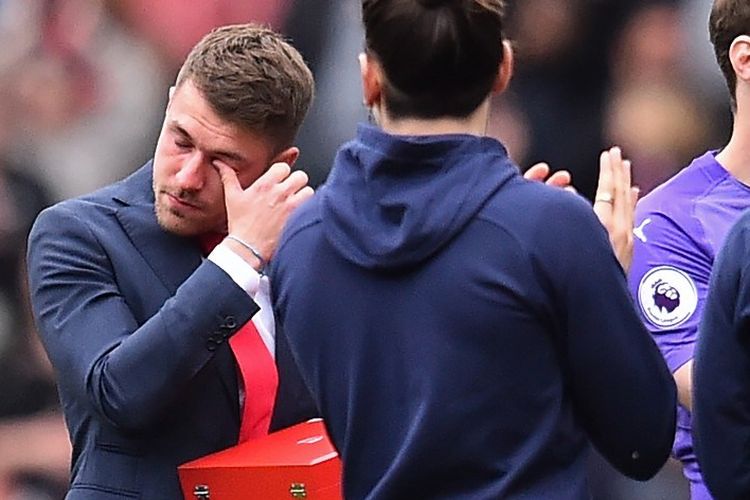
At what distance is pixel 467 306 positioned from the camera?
190 cm

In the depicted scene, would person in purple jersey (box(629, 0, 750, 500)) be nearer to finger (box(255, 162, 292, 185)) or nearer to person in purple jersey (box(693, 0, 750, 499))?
person in purple jersey (box(693, 0, 750, 499))

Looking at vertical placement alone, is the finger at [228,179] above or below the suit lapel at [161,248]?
above

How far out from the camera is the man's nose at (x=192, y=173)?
250cm

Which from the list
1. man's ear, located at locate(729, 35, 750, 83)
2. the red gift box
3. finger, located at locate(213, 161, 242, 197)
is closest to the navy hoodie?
the red gift box

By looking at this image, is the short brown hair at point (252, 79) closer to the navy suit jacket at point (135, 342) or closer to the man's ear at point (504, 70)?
the navy suit jacket at point (135, 342)

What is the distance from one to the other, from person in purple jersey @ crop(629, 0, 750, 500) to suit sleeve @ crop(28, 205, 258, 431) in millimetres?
699

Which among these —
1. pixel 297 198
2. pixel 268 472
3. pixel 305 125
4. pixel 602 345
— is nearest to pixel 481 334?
pixel 602 345

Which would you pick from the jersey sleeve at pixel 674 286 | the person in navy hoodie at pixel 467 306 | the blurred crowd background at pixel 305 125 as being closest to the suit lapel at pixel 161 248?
the person in navy hoodie at pixel 467 306

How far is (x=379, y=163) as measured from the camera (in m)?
1.97

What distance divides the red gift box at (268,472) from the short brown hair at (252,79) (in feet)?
1.70

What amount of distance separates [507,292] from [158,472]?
2.67 feet

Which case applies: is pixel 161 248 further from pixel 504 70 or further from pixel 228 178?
pixel 504 70

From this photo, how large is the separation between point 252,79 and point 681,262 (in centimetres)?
77

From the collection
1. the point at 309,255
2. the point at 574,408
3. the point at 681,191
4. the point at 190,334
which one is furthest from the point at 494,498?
the point at 681,191
